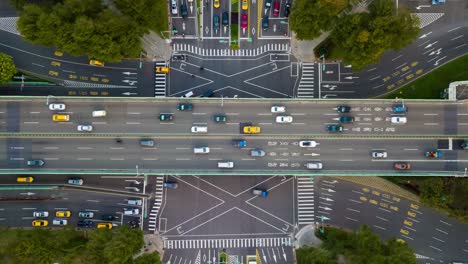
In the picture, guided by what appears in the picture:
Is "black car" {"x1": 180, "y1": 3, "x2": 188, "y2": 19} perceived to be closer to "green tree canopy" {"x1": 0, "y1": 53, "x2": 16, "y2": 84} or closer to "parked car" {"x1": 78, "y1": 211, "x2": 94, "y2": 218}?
"green tree canopy" {"x1": 0, "y1": 53, "x2": 16, "y2": 84}

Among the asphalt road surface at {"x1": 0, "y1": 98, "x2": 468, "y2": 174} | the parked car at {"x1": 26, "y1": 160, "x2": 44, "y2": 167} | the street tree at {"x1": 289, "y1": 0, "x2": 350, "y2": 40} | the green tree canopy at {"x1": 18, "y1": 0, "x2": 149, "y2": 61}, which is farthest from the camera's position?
the asphalt road surface at {"x1": 0, "y1": 98, "x2": 468, "y2": 174}

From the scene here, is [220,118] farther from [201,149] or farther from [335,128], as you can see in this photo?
[335,128]

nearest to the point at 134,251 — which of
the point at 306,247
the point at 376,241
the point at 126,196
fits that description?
the point at 126,196

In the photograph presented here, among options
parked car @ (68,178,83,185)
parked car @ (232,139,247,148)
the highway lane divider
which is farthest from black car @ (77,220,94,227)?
parked car @ (232,139,247,148)

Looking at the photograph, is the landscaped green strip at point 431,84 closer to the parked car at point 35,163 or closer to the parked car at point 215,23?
the parked car at point 215,23

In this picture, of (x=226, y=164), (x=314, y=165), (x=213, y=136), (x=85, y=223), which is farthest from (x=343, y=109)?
(x=85, y=223)
